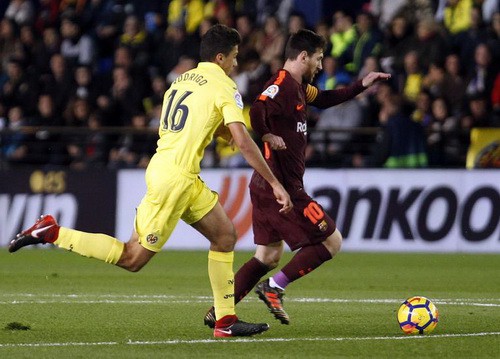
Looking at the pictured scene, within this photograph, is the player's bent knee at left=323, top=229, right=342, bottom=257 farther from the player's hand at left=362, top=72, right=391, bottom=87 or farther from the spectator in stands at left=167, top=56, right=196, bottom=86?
the spectator in stands at left=167, top=56, right=196, bottom=86

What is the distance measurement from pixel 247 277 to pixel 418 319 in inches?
50.5

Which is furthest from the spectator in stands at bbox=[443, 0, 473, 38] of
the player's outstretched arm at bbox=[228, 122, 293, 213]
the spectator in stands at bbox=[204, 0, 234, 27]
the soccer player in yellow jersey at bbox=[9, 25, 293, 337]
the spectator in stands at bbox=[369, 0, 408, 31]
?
the player's outstretched arm at bbox=[228, 122, 293, 213]

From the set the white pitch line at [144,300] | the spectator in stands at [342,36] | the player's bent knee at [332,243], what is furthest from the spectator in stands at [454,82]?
the player's bent knee at [332,243]

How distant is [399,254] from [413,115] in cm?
198

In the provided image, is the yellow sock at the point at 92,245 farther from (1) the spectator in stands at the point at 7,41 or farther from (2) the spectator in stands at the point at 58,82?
(1) the spectator in stands at the point at 7,41

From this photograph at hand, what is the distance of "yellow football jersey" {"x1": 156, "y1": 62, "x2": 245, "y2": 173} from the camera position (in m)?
8.48

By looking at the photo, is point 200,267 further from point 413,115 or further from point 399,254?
point 413,115

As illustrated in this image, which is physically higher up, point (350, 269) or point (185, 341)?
point (185, 341)

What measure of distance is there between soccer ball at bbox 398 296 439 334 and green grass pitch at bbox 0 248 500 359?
11 cm

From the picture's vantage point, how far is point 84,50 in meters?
21.8

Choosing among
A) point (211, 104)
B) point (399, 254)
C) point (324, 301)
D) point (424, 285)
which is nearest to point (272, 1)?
point (399, 254)

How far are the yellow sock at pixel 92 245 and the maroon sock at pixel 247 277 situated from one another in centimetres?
120

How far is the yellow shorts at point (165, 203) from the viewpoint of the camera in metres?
8.40

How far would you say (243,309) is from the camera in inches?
424
